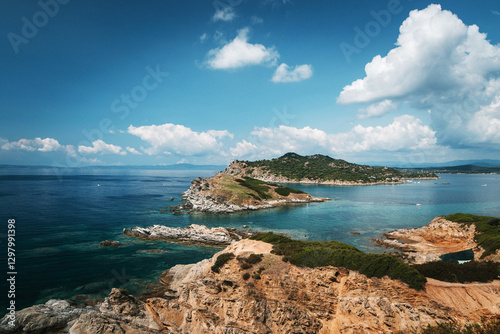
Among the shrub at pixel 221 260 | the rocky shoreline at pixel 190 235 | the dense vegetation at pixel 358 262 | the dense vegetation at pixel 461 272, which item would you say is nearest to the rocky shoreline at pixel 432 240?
the dense vegetation at pixel 461 272

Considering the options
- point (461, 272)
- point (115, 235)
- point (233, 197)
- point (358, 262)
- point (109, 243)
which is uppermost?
point (358, 262)

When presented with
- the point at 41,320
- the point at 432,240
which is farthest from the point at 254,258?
the point at 432,240

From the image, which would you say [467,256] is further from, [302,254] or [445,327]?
[302,254]

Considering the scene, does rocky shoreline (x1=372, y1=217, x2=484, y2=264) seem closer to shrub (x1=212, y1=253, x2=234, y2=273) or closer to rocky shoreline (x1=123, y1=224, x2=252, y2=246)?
shrub (x1=212, y1=253, x2=234, y2=273)

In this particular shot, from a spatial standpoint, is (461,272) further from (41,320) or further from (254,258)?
(41,320)

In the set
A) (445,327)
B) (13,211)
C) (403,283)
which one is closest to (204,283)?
(403,283)
